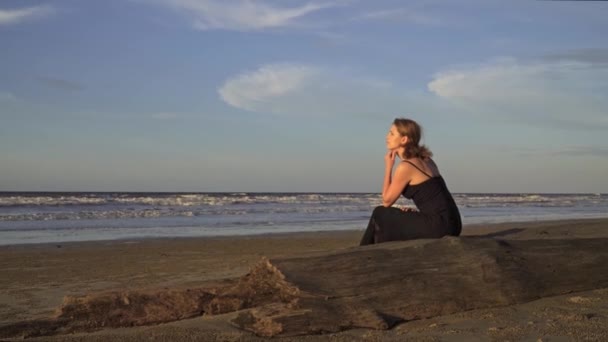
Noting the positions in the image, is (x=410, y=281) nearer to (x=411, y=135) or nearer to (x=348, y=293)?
(x=348, y=293)

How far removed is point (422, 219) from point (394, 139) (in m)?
0.80

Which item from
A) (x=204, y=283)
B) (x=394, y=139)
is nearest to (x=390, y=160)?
(x=394, y=139)

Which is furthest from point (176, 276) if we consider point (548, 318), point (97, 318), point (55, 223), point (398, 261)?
point (55, 223)

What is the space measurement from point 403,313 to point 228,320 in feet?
4.21

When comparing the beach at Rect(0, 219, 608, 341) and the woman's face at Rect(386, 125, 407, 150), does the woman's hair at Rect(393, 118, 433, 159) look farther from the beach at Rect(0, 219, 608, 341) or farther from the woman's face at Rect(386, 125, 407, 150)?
the beach at Rect(0, 219, 608, 341)

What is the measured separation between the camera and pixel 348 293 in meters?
4.61

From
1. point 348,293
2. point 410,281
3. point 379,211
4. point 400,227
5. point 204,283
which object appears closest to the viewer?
point 348,293

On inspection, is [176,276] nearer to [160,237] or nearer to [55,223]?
[160,237]

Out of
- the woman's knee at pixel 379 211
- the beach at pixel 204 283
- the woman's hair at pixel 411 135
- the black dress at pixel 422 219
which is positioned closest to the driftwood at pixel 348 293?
the beach at pixel 204 283

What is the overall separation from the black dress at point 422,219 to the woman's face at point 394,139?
0.27 m

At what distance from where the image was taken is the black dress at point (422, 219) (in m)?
5.62

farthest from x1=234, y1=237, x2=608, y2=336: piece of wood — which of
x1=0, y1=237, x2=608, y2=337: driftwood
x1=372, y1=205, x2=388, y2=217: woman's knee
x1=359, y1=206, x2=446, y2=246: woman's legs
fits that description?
x1=372, y1=205, x2=388, y2=217: woman's knee

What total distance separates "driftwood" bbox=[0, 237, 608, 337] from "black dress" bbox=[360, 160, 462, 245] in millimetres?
396

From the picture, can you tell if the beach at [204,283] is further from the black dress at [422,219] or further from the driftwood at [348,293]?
the black dress at [422,219]
